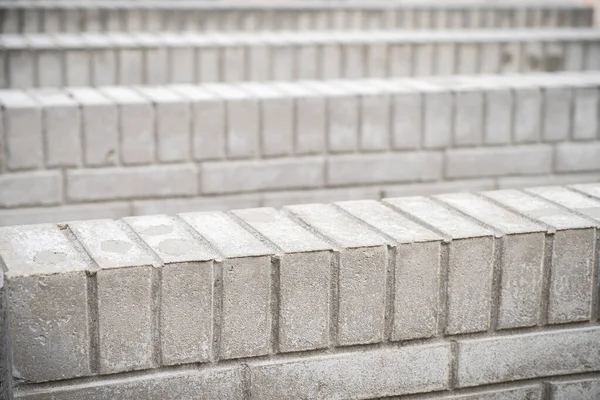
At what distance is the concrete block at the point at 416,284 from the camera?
191 centimetres

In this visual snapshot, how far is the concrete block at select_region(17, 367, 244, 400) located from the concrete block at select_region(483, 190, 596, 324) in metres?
0.64

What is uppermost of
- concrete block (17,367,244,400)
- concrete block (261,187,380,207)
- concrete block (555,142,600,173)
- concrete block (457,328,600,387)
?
concrete block (17,367,244,400)

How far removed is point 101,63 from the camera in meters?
4.57

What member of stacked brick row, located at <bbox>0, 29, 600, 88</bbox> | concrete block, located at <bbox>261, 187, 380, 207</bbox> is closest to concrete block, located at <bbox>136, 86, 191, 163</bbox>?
concrete block, located at <bbox>261, 187, 380, 207</bbox>

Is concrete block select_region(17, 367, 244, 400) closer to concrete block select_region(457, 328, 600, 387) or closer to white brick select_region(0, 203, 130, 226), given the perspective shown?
concrete block select_region(457, 328, 600, 387)

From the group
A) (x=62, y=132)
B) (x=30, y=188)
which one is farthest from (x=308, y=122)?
(x=30, y=188)

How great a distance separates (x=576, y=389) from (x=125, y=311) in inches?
36.2

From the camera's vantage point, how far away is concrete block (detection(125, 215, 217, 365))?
5.82ft

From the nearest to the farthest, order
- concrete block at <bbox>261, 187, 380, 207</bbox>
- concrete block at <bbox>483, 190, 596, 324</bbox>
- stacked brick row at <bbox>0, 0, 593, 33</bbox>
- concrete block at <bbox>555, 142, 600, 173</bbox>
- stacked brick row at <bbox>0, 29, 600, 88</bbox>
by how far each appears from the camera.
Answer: concrete block at <bbox>483, 190, 596, 324</bbox> → concrete block at <bbox>261, 187, 380, 207</bbox> → concrete block at <bbox>555, 142, 600, 173</bbox> → stacked brick row at <bbox>0, 29, 600, 88</bbox> → stacked brick row at <bbox>0, 0, 593, 33</bbox>

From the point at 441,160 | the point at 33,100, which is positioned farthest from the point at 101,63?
the point at 441,160

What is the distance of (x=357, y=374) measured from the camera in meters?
1.91

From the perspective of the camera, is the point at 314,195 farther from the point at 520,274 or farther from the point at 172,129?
the point at 520,274

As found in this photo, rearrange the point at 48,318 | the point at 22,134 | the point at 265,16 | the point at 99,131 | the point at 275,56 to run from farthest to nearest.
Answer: the point at 265,16
the point at 275,56
the point at 99,131
the point at 22,134
the point at 48,318

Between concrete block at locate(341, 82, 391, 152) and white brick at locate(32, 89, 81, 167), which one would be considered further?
concrete block at locate(341, 82, 391, 152)
